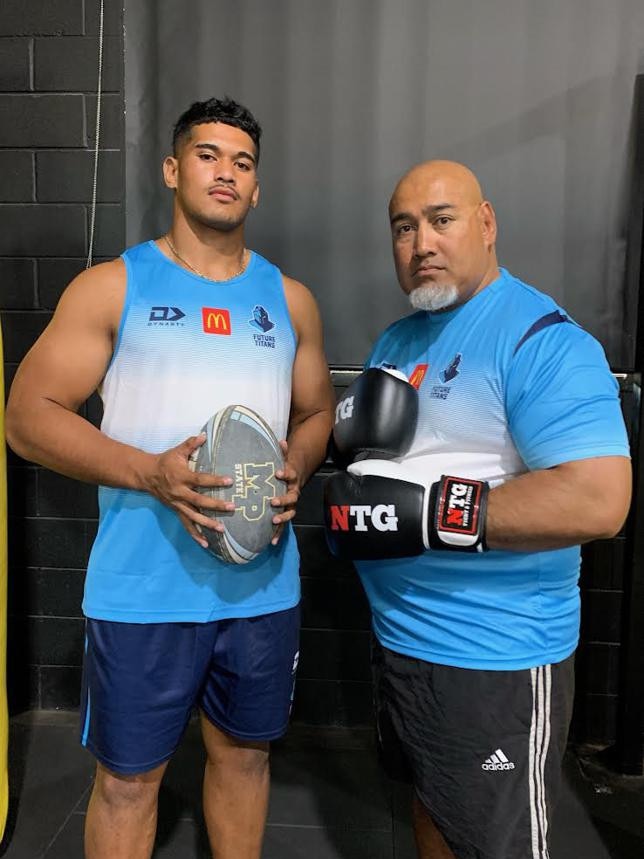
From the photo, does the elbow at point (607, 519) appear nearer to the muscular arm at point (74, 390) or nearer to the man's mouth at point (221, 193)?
the muscular arm at point (74, 390)

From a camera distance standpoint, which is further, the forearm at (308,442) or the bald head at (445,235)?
the forearm at (308,442)

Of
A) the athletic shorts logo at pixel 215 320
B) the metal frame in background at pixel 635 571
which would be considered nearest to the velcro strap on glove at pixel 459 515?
the athletic shorts logo at pixel 215 320

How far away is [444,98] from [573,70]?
0.39 metres

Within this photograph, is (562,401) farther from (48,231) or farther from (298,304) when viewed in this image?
(48,231)

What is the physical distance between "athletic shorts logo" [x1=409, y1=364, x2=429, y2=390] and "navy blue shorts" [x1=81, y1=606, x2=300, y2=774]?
0.57m

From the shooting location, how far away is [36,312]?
2.42m

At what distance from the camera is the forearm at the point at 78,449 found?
1.40 meters

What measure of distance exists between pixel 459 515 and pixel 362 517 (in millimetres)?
171

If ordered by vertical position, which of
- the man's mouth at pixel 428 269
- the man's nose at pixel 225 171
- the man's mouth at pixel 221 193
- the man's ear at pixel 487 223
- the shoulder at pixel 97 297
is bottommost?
the shoulder at pixel 97 297

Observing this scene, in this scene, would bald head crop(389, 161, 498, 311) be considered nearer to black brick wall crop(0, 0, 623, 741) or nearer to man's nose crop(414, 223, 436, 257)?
man's nose crop(414, 223, 436, 257)

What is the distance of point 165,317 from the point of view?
1.49 m

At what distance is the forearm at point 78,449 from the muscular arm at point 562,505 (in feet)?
2.15

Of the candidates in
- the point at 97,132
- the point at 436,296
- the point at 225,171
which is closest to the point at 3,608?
the point at 225,171

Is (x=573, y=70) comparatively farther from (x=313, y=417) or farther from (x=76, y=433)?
(x=76, y=433)
